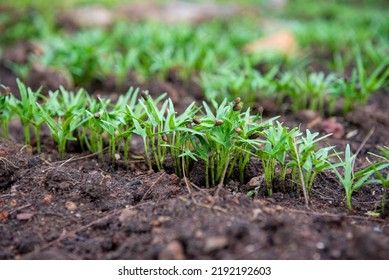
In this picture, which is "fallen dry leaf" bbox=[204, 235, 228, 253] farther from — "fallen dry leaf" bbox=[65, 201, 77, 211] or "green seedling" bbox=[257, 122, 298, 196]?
"fallen dry leaf" bbox=[65, 201, 77, 211]

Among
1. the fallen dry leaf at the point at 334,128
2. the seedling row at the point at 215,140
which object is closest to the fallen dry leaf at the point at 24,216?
the seedling row at the point at 215,140

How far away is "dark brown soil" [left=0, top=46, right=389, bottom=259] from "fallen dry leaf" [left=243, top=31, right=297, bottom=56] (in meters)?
3.27

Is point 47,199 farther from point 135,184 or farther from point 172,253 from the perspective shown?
point 172,253

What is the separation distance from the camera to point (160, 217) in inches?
84.0

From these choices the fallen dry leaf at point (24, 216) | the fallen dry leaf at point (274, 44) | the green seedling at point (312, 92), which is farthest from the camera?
the fallen dry leaf at point (274, 44)

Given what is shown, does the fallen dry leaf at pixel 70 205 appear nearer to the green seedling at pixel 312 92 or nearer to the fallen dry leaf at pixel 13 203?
the fallen dry leaf at pixel 13 203

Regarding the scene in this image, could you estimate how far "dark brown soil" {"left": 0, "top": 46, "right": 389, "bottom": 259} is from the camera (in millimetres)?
1901

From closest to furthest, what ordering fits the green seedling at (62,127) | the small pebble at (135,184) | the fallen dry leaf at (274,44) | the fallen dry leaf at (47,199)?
the fallen dry leaf at (47,199)
the small pebble at (135,184)
the green seedling at (62,127)
the fallen dry leaf at (274,44)

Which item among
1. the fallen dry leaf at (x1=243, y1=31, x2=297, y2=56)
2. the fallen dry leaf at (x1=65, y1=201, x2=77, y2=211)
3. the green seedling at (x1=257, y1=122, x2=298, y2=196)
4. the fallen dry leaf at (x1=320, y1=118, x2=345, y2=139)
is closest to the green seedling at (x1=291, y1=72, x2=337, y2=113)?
the fallen dry leaf at (x1=320, y1=118, x2=345, y2=139)

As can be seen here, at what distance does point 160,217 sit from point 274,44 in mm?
4319

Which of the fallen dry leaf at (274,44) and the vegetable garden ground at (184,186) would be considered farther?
the fallen dry leaf at (274,44)

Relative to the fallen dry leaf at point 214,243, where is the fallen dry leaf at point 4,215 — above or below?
below

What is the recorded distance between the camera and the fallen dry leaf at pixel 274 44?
5.74 m

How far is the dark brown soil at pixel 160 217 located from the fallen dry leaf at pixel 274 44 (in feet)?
10.7
